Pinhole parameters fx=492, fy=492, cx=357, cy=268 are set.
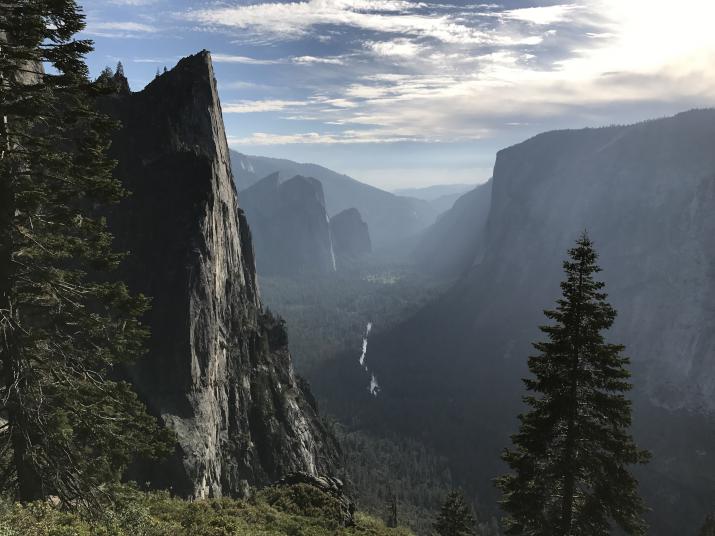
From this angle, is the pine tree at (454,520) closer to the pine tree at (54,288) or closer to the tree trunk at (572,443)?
the tree trunk at (572,443)

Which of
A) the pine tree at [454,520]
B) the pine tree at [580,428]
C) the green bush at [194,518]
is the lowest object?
the pine tree at [454,520]

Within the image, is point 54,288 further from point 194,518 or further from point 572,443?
point 572,443

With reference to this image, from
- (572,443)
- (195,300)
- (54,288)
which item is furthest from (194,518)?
(195,300)

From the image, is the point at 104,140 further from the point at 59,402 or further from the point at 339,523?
the point at 339,523

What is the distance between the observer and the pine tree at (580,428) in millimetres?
18062

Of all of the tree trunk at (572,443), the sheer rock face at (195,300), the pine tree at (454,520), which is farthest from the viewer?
the sheer rock face at (195,300)

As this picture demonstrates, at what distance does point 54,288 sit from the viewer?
52.5 feet

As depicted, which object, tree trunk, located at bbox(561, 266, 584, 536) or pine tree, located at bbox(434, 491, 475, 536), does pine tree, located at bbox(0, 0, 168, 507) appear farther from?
pine tree, located at bbox(434, 491, 475, 536)

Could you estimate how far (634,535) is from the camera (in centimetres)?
1777

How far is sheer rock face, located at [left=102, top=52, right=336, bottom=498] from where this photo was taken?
61062 mm

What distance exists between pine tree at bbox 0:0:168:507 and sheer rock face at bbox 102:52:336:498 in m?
41.9

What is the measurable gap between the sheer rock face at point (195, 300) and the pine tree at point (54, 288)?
41.9 meters

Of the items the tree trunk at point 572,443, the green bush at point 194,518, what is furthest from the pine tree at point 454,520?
the tree trunk at point 572,443

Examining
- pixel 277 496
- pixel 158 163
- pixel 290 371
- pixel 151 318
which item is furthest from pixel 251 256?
A: pixel 277 496
